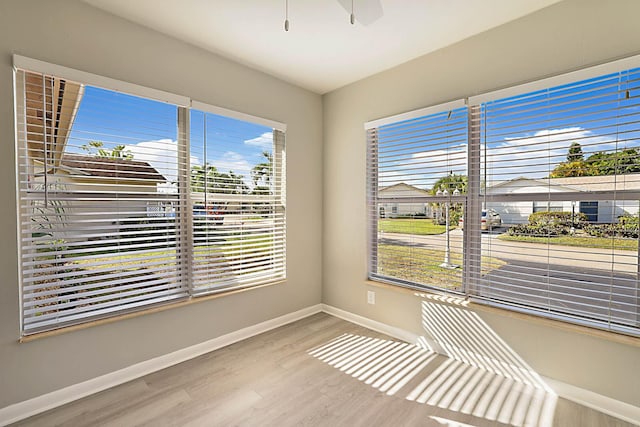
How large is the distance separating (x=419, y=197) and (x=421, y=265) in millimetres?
631

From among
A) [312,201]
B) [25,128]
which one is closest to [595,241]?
[312,201]

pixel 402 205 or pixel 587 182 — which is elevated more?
pixel 587 182

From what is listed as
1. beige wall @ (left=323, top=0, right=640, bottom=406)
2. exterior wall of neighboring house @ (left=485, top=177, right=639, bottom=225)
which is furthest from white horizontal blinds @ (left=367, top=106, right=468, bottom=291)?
exterior wall of neighboring house @ (left=485, top=177, right=639, bottom=225)

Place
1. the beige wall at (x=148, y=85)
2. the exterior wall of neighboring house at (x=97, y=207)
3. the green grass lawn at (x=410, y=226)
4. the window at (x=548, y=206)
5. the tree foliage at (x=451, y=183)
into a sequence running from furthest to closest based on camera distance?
the green grass lawn at (x=410, y=226) → the tree foliage at (x=451, y=183) → the window at (x=548, y=206) → the exterior wall of neighboring house at (x=97, y=207) → the beige wall at (x=148, y=85)

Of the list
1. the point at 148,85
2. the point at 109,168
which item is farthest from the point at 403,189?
the point at 109,168

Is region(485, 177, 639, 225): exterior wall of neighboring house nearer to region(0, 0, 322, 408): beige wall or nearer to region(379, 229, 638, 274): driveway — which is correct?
region(379, 229, 638, 274): driveway

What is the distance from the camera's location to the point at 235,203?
2.79 metres

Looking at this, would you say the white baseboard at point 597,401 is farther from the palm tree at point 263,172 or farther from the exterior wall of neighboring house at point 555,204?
the palm tree at point 263,172

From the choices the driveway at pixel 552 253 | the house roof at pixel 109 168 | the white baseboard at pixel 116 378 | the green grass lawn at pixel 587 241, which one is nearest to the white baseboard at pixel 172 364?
the white baseboard at pixel 116 378

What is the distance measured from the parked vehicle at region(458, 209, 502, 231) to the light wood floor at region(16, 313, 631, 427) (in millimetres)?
1111

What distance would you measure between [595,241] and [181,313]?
3.00 m

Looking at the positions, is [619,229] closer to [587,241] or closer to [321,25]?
[587,241]

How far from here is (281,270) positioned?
3193 mm

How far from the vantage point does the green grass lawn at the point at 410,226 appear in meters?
2.63
